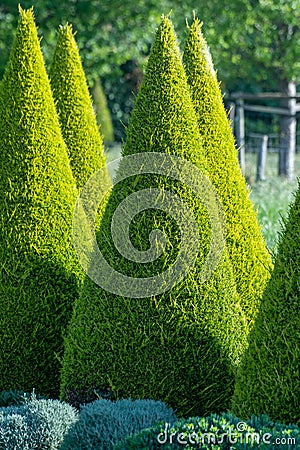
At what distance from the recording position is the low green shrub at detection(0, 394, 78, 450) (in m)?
3.66

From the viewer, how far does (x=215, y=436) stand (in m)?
2.95

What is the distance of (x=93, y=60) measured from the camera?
56.7 ft

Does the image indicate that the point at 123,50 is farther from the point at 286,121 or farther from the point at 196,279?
the point at 196,279

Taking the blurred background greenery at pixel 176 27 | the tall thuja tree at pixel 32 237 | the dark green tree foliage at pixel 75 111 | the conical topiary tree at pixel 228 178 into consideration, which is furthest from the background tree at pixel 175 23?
the tall thuja tree at pixel 32 237

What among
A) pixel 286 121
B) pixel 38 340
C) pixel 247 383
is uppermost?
pixel 286 121

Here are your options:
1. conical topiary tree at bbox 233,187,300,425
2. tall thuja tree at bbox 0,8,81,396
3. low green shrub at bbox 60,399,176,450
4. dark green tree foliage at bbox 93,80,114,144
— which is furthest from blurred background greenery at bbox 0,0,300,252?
low green shrub at bbox 60,399,176,450

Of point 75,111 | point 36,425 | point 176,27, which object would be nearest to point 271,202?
point 75,111

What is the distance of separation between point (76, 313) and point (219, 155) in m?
1.50

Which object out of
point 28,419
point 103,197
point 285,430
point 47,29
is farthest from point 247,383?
point 47,29

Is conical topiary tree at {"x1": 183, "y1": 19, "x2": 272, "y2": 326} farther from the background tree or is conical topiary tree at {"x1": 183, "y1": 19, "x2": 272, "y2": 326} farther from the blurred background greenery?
the background tree

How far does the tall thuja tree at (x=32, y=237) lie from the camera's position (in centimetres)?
464

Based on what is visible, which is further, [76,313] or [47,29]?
[47,29]

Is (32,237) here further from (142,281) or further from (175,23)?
(175,23)

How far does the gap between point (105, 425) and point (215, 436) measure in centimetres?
73
